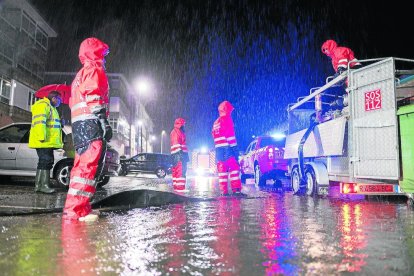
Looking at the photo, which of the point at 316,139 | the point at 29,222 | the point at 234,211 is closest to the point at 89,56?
the point at 29,222

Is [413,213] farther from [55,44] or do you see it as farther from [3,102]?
[55,44]

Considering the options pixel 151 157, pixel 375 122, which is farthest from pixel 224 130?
pixel 151 157

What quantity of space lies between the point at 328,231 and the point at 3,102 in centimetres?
2393

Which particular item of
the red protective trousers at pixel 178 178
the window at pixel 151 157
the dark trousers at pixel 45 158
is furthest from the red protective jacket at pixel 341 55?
the window at pixel 151 157

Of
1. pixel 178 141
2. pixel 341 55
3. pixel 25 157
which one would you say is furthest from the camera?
pixel 178 141

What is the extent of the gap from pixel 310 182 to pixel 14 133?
805 centimetres

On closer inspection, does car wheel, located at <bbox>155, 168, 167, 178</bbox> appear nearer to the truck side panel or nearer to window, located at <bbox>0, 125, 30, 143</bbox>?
window, located at <bbox>0, 125, 30, 143</bbox>

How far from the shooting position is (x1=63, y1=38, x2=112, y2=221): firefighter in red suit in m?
4.25

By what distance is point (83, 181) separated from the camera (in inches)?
167

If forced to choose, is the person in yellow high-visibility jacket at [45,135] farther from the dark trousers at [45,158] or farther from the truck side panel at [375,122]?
the truck side panel at [375,122]

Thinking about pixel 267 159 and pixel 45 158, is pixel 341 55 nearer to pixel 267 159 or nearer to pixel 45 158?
pixel 267 159

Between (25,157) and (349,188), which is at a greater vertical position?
(25,157)

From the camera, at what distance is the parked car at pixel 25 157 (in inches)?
352

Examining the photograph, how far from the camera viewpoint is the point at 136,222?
13.8 feet
